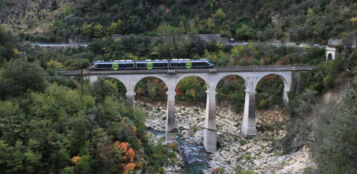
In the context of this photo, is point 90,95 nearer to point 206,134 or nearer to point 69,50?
point 206,134

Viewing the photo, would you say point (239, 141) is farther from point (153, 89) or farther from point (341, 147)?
point (341, 147)

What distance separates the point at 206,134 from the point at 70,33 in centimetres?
3660

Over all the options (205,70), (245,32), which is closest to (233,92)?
(205,70)

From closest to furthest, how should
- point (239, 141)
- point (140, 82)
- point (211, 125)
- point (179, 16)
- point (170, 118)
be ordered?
point (170, 118) → point (211, 125) → point (239, 141) → point (140, 82) → point (179, 16)

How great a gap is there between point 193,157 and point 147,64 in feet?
34.7

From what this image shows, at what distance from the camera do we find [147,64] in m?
31.1

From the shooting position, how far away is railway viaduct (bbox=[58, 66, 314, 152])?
30.2m

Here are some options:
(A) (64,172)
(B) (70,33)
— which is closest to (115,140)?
(A) (64,172)

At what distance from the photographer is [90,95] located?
25391 mm

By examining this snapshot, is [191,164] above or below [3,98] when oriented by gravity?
below

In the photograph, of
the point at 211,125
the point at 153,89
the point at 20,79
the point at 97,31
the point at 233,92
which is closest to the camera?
the point at 20,79

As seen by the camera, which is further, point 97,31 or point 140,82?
point 97,31

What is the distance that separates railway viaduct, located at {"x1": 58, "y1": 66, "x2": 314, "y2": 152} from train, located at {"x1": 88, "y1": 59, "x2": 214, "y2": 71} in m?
0.71

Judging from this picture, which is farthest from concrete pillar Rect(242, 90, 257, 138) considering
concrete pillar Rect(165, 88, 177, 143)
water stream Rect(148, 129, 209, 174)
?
concrete pillar Rect(165, 88, 177, 143)
